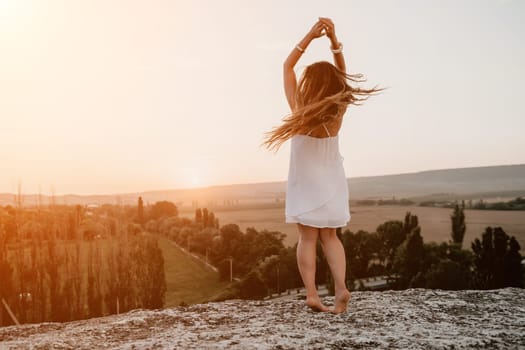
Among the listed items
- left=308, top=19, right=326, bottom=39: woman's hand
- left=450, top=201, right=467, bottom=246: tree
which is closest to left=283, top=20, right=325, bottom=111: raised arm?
left=308, top=19, right=326, bottom=39: woman's hand

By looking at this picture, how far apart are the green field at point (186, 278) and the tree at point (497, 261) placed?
57.1ft

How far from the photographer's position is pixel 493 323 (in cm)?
372

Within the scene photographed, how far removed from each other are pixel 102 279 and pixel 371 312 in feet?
54.2

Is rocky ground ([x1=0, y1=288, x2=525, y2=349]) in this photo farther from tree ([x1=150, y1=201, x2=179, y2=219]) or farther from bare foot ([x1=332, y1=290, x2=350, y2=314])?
tree ([x1=150, y1=201, x2=179, y2=219])

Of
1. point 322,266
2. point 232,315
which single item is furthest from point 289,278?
point 232,315

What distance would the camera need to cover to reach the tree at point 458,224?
4313cm

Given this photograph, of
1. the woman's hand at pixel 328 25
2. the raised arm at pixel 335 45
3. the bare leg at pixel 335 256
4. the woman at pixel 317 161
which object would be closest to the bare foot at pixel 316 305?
the woman at pixel 317 161

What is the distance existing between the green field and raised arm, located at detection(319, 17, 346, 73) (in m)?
33.0

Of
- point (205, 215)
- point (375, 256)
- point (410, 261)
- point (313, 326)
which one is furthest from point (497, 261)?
point (313, 326)

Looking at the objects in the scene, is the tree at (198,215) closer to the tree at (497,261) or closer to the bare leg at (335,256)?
the tree at (497,261)

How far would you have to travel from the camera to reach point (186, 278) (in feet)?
136

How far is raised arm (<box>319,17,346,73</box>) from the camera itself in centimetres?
446

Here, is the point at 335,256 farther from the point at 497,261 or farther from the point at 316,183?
the point at 497,261

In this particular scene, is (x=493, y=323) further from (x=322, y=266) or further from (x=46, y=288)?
(x=322, y=266)
